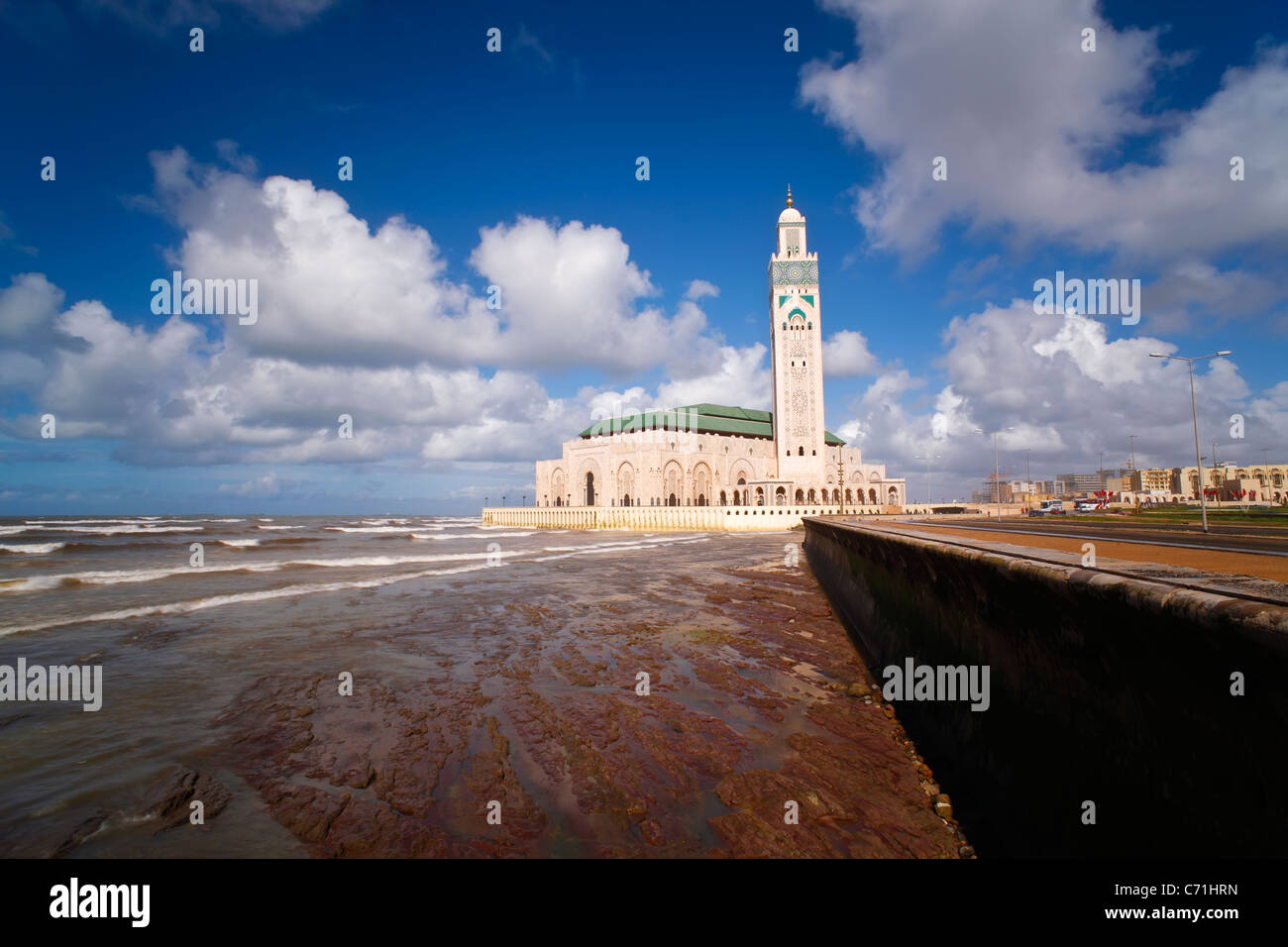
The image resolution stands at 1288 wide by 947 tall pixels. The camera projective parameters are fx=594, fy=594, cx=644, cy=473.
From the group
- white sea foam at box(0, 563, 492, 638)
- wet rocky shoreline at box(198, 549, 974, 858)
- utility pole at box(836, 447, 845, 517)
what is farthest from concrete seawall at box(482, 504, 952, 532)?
wet rocky shoreline at box(198, 549, 974, 858)

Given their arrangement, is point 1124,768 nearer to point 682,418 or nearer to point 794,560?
point 794,560

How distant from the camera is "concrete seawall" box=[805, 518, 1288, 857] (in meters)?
1.98

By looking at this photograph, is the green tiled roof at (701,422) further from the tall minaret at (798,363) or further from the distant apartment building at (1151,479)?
the distant apartment building at (1151,479)

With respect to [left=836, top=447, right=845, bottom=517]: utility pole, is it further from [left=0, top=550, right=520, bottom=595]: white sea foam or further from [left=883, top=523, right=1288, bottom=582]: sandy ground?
[left=883, top=523, right=1288, bottom=582]: sandy ground

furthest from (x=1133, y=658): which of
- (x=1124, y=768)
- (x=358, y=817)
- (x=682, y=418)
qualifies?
(x=682, y=418)

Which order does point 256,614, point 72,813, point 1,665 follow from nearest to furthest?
1. point 72,813
2. point 1,665
3. point 256,614

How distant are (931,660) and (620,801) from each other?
11.3ft

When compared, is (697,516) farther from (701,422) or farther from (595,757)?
(595,757)

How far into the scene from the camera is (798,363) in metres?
73.4

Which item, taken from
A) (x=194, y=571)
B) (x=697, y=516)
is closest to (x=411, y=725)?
(x=194, y=571)

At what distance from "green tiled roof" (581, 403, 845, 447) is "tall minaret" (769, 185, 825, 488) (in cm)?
765

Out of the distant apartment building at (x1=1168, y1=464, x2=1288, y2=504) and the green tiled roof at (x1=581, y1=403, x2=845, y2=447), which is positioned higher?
the green tiled roof at (x1=581, y1=403, x2=845, y2=447)

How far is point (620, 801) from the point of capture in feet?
15.4

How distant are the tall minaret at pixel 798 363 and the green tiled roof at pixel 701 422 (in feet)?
25.1
